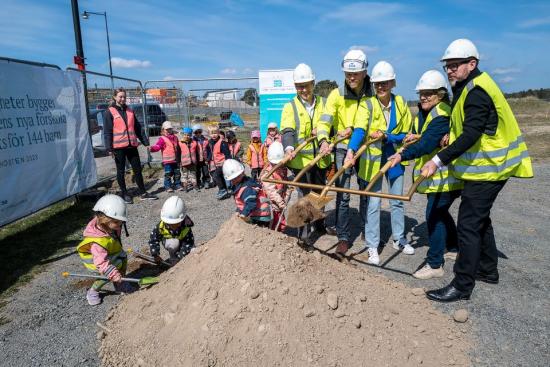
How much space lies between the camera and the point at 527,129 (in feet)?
66.0

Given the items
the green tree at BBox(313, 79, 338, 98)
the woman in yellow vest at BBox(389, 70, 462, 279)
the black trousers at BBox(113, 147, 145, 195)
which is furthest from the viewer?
the green tree at BBox(313, 79, 338, 98)

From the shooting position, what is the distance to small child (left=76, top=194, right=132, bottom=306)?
3.69 m

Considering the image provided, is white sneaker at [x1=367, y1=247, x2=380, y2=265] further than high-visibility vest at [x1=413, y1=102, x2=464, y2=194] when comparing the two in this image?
Yes

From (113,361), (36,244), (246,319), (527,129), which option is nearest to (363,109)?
(246,319)

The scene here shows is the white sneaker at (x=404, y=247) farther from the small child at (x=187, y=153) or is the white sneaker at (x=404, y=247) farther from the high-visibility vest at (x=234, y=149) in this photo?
the small child at (x=187, y=153)

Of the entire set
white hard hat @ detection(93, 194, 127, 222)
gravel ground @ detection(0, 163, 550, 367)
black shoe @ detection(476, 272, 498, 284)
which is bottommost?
gravel ground @ detection(0, 163, 550, 367)

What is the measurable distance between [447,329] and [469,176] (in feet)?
4.31

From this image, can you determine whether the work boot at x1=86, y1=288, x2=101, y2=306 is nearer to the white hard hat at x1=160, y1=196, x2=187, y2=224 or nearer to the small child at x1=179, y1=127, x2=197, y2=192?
the white hard hat at x1=160, y1=196, x2=187, y2=224

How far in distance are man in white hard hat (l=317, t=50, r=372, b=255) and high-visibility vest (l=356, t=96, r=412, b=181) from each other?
0.40 ft

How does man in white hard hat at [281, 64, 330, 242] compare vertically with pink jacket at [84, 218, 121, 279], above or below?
above

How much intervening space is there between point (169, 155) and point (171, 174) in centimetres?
46

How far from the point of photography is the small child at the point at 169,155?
8399 millimetres

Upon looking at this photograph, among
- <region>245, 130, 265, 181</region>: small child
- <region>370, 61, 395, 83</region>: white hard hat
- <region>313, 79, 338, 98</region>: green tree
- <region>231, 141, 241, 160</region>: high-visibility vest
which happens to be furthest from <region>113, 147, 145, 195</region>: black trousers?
<region>313, 79, 338, 98</region>: green tree

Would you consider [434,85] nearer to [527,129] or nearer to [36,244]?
[36,244]
